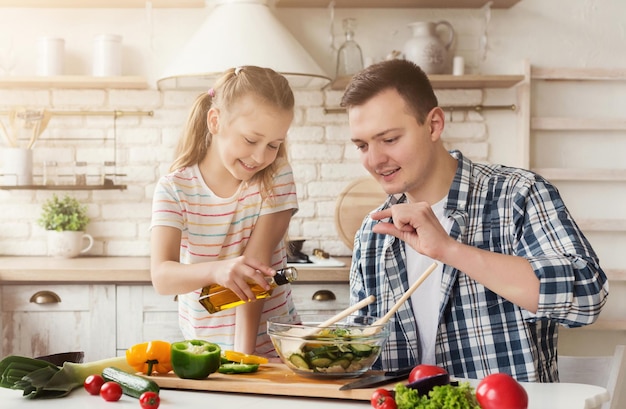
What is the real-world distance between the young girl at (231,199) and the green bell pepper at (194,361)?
14.3 inches

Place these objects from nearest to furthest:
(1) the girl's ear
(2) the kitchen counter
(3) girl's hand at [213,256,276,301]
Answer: (3) girl's hand at [213,256,276,301] < (1) the girl's ear < (2) the kitchen counter

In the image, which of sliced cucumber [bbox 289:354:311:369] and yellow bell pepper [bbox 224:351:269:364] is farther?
yellow bell pepper [bbox 224:351:269:364]

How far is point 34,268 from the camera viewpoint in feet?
10.2

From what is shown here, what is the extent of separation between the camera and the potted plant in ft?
11.3

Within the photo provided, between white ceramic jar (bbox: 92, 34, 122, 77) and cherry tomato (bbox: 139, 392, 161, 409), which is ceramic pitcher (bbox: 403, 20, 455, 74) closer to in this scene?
white ceramic jar (bbox: 92, 34, 122, 77)

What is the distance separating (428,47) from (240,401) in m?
2.48

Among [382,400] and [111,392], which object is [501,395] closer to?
[382,400]

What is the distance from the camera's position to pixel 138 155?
3.70 metres

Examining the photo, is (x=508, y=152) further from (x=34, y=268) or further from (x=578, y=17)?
(x=34, y=268)

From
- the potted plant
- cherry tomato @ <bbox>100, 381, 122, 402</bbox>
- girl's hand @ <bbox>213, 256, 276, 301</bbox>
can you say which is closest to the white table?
cherry tomato @ <bbox>100, 381, 122, 402</bbox>

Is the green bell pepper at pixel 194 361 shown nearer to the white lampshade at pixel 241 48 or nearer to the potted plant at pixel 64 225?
the white lampshade at pixel 241 48

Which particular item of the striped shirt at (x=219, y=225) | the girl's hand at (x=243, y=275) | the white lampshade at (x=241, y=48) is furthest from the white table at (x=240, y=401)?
the white lampshade at (x=241, y=48)

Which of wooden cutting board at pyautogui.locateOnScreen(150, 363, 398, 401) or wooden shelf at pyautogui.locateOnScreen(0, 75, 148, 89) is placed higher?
wooden shelf at pyautogui.locateOnScreen(0, 75, 148, 89)

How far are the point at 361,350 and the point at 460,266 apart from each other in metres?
0.31
